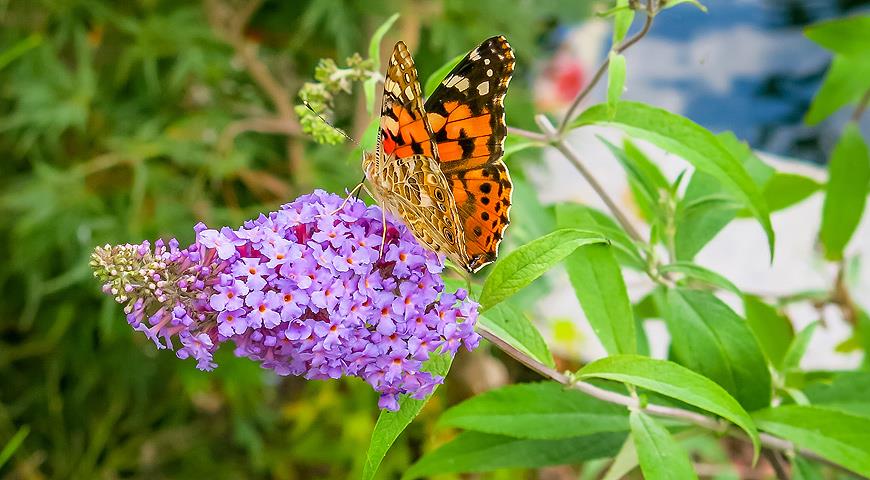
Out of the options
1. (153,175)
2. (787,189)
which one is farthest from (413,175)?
(153,175)

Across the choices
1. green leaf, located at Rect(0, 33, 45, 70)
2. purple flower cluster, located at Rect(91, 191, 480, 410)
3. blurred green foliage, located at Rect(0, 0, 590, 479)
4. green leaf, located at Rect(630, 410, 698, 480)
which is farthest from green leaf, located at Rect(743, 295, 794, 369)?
green leaf, located at Rect(0, 33, 45, 70)

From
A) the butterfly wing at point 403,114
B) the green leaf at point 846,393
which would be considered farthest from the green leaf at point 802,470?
the butterfly wing at point 403,114

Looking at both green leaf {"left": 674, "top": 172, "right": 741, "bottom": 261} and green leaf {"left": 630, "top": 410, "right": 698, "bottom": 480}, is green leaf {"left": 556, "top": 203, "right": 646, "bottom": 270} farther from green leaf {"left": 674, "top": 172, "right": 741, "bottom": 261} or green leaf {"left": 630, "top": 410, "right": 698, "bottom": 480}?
green leaf {"left": 630, "top": 410, "right": 698, "bottom": 480}

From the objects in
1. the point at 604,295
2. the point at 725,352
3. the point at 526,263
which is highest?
the point at 526,263

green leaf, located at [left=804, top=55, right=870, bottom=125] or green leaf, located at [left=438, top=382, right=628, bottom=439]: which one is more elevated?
green leaf, located at [left=804, top=55, right=870, bottom=125]

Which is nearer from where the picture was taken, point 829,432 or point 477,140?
point 477,140

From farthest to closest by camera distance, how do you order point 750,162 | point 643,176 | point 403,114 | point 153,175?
point 153,175 → point 750,162 → point 643,176 → point 403,114

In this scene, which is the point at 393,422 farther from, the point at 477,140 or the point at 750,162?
the point at 750,162
